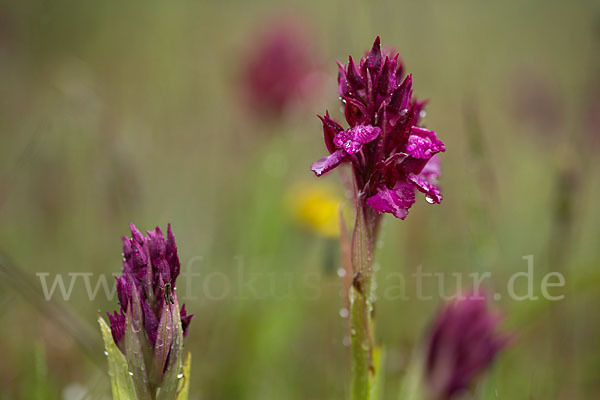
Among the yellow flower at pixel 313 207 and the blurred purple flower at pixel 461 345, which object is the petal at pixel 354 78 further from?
the yellow flower at pixel 313 207

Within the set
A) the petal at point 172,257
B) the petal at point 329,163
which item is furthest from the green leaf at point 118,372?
the petal at point 329,163

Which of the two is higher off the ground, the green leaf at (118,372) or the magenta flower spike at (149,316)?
the magenta flower spike at (149,316)

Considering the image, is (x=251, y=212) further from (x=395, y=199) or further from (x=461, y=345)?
(x=395, y=199)

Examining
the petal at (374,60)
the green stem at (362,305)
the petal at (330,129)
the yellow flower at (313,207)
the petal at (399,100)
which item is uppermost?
the yellow flower at (313,207)

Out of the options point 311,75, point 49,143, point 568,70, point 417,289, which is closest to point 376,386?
point 417,289

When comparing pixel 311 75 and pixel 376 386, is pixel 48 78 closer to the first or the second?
pixel 311 75

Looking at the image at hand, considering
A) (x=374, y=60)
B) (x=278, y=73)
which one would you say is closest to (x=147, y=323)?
(x=374, y=60)

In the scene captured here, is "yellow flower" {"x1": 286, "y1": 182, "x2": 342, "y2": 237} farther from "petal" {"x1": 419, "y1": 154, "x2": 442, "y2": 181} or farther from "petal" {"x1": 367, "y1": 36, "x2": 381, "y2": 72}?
"petal" {"x1": 367, "y1": 36, "x2": 381, "y2": 72}

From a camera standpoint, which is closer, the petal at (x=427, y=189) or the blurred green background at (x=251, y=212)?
the petal at (x=427, y=189)
